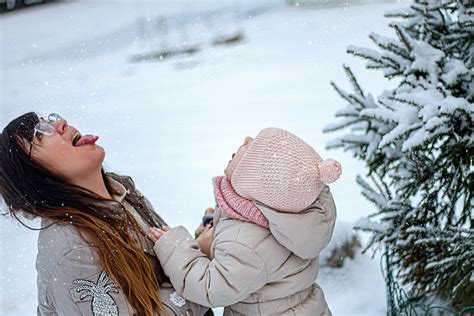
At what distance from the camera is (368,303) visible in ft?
11.8

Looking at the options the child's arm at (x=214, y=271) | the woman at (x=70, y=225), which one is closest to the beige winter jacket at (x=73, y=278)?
the woman at (x=70, y=225)

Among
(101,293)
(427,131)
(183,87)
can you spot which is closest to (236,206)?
(101,293)

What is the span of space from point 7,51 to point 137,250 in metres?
6.64

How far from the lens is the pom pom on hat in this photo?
5.40 feet

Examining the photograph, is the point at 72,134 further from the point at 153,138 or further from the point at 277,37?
the point at 277,37

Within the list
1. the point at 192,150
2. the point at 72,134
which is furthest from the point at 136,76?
the point at 72,134

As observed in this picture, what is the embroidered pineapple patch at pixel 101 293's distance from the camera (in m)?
1.73

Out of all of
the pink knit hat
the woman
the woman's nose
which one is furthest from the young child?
the woman's nose

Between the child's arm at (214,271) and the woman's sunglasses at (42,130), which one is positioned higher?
the woman's sunglasses at (42,130)

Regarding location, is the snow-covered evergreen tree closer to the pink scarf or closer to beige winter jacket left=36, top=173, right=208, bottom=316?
the pink scarf

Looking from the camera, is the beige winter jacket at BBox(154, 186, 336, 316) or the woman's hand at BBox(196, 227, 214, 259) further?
the woman's hand at BBox(196, 227, 214, 259)

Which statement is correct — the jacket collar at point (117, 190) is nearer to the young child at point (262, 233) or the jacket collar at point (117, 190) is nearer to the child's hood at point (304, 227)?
the young child at point (262, 233)

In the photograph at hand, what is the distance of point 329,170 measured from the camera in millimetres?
1644

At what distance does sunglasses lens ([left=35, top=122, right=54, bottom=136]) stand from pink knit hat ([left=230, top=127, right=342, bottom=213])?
1.76 ft
